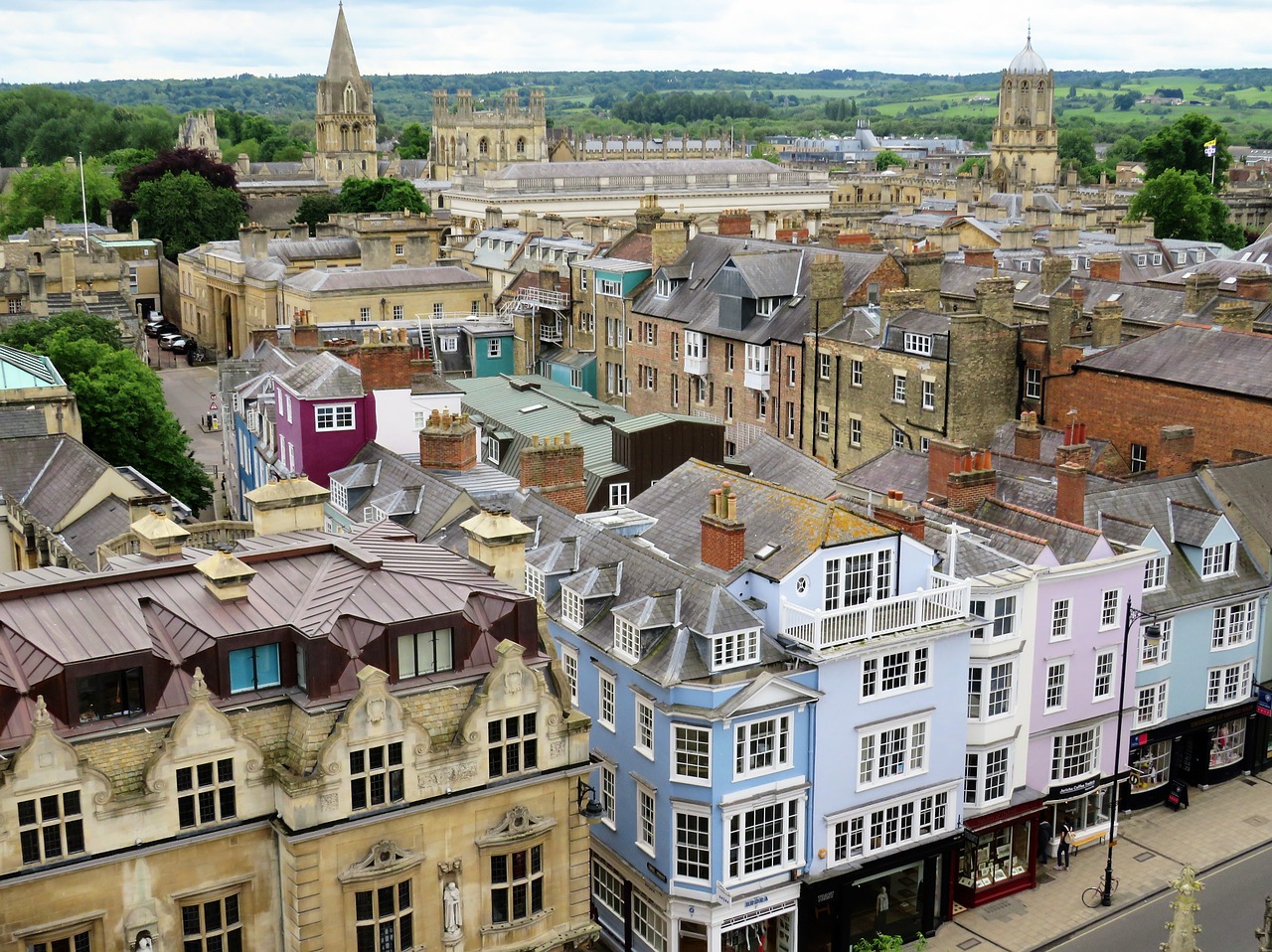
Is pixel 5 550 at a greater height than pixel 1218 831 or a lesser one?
greater

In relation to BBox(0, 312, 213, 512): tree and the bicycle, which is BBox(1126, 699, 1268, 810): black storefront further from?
BBox(0, 312, 213, 512): tree

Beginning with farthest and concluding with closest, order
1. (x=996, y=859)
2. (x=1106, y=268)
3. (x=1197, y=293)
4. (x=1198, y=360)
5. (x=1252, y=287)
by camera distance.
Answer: (x=1106, y=268), (x=1252, y=287), (x=1197, y=293), (x=1198, y=360), (x=996, y=859)

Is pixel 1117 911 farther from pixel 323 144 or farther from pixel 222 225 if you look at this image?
pixel 323 144

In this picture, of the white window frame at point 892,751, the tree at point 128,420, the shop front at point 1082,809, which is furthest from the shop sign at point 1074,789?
the tree at point 128,420

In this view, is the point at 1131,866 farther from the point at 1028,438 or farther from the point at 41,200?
the point at 41,200

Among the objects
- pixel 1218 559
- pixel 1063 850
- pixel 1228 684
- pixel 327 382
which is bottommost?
pixel 1063 850

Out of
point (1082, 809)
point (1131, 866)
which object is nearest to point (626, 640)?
point (1082, 809)

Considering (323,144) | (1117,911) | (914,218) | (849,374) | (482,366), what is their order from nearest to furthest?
(1117,911) < (849,374) < (482,366) < (914,218) < (323,144)

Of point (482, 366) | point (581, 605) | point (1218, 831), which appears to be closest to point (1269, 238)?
point (482, 366)
